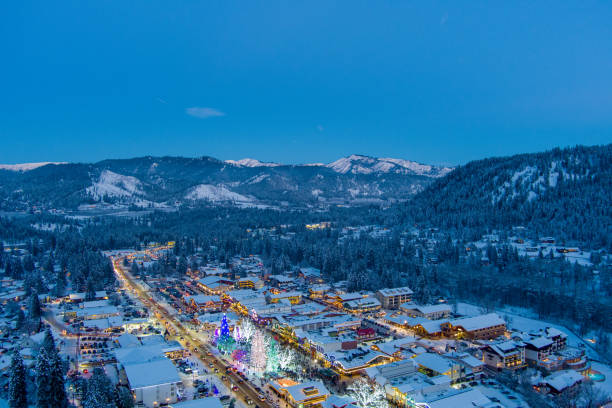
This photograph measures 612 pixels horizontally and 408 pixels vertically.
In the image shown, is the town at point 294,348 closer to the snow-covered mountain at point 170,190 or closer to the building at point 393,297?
the building at point 393,297

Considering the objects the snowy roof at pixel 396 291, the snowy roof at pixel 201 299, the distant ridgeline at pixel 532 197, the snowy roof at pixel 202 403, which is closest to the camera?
the snowy roof at pixel 202 403

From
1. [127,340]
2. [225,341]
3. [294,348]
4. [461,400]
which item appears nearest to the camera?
[461,400]

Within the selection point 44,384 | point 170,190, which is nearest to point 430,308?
point 44,384

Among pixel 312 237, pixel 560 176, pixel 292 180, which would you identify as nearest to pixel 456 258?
pixel 312 237

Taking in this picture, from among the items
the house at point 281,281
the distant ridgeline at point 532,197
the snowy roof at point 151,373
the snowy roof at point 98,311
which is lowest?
the snowy roof at point 151,373

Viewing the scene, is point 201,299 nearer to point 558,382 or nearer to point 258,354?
point 258,354

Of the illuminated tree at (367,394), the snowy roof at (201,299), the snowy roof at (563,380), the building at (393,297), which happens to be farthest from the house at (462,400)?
the snowy roof at (201,299)
